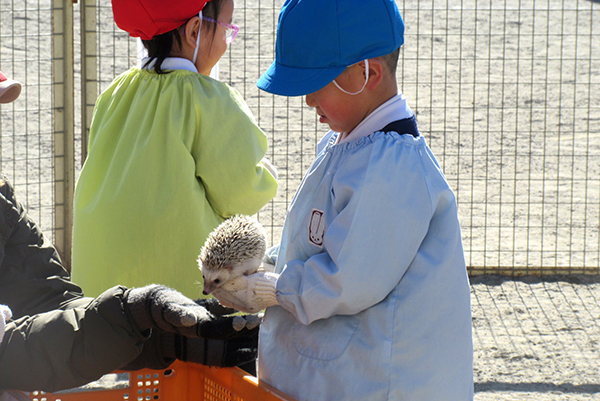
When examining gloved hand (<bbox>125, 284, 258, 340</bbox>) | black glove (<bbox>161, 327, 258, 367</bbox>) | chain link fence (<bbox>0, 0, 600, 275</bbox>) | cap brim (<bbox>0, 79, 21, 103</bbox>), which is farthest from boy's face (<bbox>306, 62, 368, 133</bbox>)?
chain link fence (<bbox>0, 0, 600, 275</bbox>)

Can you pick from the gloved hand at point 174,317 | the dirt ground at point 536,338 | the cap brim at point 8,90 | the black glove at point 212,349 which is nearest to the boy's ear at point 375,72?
Result: the gloved hand at point 174,317

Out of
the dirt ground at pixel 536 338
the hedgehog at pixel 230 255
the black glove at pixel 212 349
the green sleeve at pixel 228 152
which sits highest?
the green sleeve at pixel 228 152

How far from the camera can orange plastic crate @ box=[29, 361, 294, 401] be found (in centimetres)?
214

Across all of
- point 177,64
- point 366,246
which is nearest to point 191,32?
point 177,64

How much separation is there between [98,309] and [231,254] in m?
0.45

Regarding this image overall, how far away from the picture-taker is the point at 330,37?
5.60 feet

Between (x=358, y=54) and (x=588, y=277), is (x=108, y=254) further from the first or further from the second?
(x=588, y=277)

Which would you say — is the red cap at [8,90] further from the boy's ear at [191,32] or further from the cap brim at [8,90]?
the boy's ear at [191,32]

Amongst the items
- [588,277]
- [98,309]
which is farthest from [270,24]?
[98,309]

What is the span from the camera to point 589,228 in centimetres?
622

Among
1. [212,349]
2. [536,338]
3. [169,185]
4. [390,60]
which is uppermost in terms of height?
[390,60]

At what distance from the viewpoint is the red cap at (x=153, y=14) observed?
2461 millimetres

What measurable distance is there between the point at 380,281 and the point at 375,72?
20.7 inches

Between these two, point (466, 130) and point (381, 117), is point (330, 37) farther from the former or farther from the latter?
point (466, 130)
